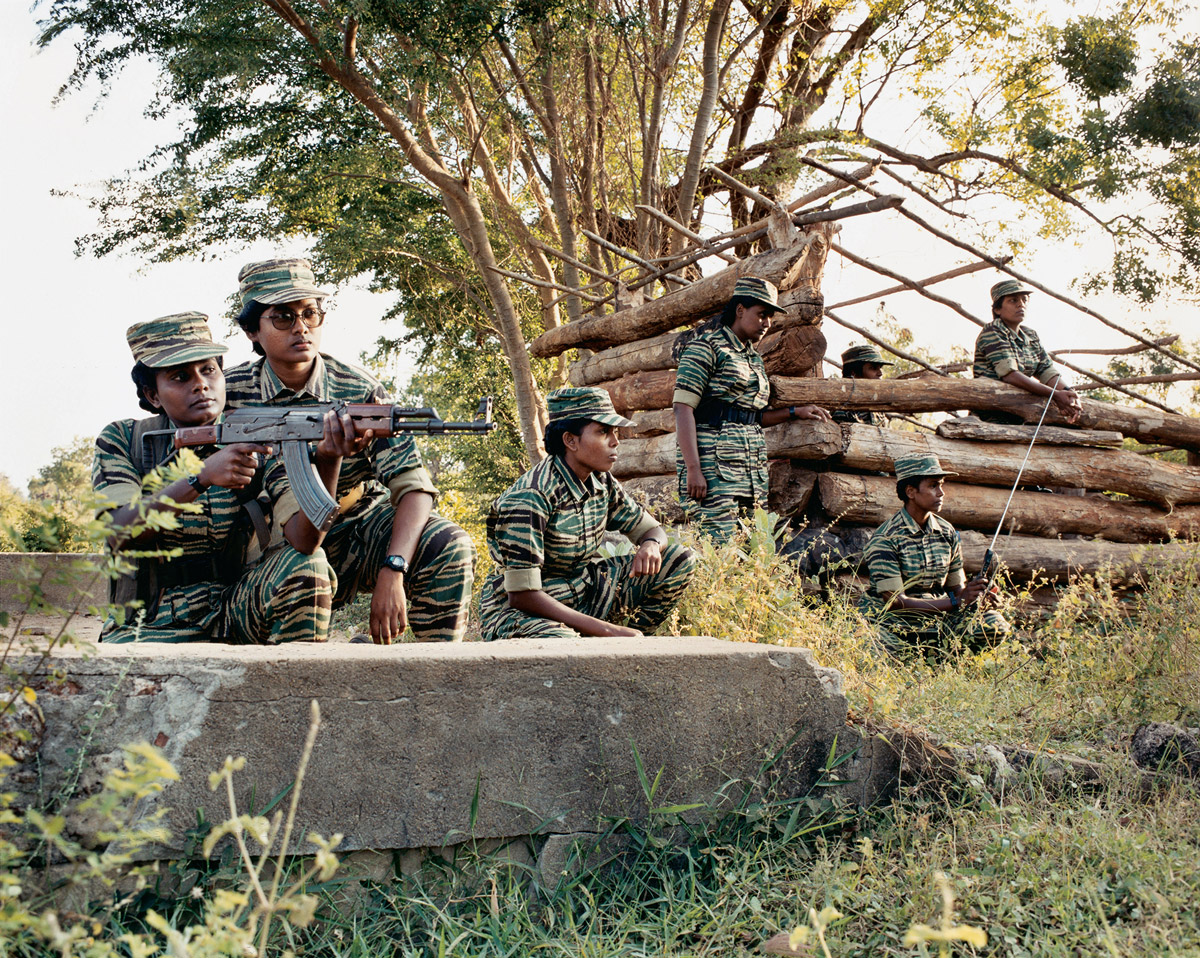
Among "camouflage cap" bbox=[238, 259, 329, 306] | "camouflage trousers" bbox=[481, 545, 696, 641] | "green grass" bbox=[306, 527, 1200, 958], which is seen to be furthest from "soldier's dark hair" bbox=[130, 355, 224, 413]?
"green grass" bbox=[306, 527, 1200, 958]

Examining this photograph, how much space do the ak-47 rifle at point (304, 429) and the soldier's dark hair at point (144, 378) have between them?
0.24m

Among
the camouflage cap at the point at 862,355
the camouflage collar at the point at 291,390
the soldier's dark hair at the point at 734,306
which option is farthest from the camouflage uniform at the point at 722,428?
the camouflage collar at the point at 291,390

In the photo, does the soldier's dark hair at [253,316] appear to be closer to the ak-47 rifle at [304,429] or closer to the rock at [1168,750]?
the ak-47 rifle at [304,429]

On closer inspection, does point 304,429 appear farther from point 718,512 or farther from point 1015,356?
point 1015,356

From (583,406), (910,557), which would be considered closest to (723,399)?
(910,557)

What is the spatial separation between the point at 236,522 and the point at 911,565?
423 centimetres

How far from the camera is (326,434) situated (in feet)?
11.6

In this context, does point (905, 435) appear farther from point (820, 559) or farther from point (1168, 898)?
point (1168, 898)

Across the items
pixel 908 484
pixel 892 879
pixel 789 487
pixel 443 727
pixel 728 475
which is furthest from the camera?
pixel 789 487

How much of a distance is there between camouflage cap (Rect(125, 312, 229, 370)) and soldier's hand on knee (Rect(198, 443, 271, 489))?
1.35 feet

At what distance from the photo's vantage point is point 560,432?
4559 mm

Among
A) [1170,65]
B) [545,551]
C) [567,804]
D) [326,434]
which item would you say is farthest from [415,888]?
[1170,65]

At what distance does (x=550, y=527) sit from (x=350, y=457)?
37.4 inches

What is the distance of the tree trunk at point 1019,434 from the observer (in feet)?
26.4
